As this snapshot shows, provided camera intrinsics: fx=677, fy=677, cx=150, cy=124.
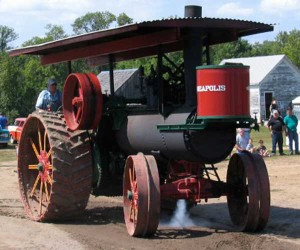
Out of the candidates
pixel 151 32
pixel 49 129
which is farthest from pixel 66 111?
pixel 151 32

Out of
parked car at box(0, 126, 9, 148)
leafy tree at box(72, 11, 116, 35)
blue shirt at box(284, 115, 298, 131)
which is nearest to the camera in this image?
blue shirt at box(284, 115, 298, 131)

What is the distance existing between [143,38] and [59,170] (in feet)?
6.11

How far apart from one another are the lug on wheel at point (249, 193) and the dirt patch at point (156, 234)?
0.15 meters

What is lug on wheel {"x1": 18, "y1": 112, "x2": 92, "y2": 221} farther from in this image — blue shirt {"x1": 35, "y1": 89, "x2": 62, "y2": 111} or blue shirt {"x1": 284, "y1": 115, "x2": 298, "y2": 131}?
blue shirt {"x1": 284, "y1": 115, "x2": 298, "y2": 131}

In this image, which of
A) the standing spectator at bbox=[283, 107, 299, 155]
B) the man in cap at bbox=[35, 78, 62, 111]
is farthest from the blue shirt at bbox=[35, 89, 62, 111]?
the standing spectator at bbox=[283, 107, 299, 155]

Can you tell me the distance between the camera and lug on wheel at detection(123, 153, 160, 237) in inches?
280

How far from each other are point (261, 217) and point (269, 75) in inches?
1651

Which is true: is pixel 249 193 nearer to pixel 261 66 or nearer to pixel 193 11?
pixel 193 11

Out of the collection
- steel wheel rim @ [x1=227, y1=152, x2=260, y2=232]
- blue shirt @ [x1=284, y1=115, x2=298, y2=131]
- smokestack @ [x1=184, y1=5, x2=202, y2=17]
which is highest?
smokestack @ [x1=184, y1=5, x2=202, y2=17]

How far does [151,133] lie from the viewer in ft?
25.0

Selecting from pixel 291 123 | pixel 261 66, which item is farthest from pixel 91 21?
pixel 291 123

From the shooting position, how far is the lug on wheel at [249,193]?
7336mm

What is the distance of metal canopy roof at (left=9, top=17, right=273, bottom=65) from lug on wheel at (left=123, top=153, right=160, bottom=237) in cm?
135

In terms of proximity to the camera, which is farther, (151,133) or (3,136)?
(3,136)
